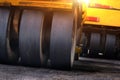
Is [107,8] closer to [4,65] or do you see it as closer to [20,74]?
[4,65]

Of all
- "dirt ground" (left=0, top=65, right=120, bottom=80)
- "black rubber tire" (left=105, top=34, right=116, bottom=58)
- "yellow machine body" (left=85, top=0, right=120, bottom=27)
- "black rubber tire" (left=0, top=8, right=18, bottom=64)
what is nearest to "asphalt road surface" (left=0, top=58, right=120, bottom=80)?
"dirt ground" (left=0, top=65, right=120, bottom=80)

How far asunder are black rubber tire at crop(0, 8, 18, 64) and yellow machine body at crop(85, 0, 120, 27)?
343 centimetres

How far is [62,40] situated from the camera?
5055 mm

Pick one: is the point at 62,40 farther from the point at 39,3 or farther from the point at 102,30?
the point at 102,30

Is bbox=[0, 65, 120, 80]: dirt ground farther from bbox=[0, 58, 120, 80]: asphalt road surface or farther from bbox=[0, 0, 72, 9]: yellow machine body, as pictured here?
bbox=[0, 0, 72, 9]: yellow machine body

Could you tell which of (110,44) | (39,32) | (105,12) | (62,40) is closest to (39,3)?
(39,32)

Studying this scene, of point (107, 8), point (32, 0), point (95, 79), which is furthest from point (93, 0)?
point (95, 79)

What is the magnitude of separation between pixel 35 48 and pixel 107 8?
364 cm

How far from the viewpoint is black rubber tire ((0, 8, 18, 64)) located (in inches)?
205

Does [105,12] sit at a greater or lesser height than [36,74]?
lesser

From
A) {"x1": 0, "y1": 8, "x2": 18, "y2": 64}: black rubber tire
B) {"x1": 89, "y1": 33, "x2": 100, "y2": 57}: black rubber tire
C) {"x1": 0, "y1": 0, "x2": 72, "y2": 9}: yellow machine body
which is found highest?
{"x1": 0, "y1": 0, "x2": 72, "y2": 9}: yellow machine body

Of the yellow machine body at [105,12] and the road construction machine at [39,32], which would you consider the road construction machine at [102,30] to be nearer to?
the yellow machine body at [105,12]

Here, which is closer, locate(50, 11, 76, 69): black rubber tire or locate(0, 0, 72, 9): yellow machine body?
locate(50, 11, 76, 69): black rubber tire

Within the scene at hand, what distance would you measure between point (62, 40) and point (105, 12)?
361cm
